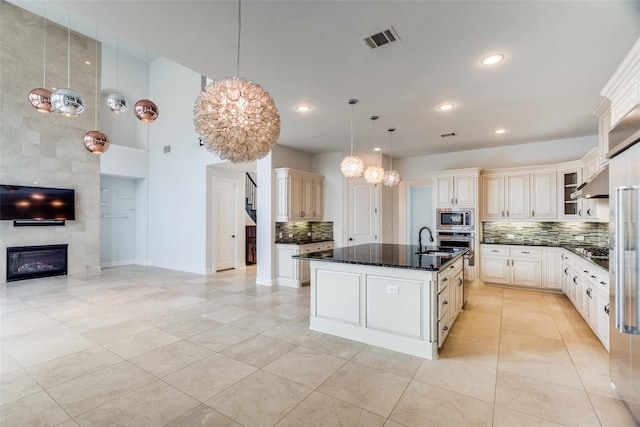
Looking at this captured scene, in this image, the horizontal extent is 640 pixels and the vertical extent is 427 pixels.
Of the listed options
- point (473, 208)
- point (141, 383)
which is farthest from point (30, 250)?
point (473, 208)

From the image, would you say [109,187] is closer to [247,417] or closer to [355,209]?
[355,209]

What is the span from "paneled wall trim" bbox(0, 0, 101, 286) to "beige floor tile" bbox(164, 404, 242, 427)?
23.7 ft

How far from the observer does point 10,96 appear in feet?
20.8

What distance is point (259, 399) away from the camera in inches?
90.0

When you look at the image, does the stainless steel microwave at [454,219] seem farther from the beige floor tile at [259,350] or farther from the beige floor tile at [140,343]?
the beige floor tile at [140,343]

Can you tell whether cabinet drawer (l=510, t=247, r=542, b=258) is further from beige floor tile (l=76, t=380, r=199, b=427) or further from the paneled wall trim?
the paneled wall trim

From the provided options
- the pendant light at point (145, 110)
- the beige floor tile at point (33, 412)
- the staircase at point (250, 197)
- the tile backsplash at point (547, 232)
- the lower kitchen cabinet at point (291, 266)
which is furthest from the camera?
the staircase at point (250, 197)

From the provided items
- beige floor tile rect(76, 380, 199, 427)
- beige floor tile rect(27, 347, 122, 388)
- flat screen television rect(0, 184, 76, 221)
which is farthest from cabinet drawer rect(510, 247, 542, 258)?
flat screen television rect(0, 184, 76, 221)

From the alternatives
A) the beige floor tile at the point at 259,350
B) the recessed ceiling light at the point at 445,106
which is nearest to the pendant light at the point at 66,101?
the beige floor tile at the point at 259,350

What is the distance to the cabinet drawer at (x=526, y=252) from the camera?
5619 mm

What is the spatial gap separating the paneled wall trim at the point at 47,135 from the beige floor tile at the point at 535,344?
29.8 ft

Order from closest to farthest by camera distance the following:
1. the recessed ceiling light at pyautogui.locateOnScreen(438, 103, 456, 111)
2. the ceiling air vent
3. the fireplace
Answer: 1. the ceiling air vent
2. the recessed ceiling light at pyautogui.locateOnScreen(438, 103, 456, 111)
3. the fireplace

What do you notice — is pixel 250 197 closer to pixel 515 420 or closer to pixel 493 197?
pixel 493 197

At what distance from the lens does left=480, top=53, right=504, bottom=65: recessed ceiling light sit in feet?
9.33
